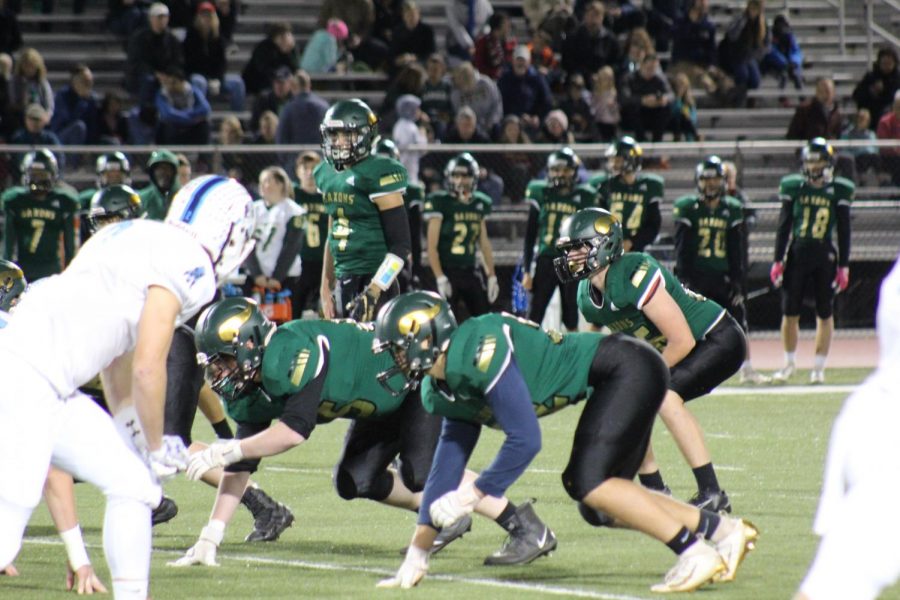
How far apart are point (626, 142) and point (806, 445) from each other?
466cm

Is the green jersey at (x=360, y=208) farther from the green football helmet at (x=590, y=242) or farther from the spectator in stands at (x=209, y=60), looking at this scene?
the spectator in stands at (x=209, y=60)

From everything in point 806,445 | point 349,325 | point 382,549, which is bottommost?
point 806,445

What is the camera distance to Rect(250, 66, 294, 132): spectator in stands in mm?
16391

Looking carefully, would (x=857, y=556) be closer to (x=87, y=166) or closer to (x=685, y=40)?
(x=87, y=166)

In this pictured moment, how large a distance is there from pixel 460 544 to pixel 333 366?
3.79ft

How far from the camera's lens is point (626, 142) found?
45.2ft

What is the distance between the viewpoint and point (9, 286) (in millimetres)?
6680

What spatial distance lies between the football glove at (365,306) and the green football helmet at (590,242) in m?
1.85

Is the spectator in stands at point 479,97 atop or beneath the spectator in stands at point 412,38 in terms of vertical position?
beneath

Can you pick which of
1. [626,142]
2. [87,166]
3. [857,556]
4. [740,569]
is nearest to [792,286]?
[626,142]

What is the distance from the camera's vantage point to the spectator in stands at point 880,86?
60.8 feet

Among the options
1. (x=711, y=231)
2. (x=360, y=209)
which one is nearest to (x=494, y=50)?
(x=711, y=231)

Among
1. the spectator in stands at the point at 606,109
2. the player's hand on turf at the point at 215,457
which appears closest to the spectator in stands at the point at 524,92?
the spectator in stands at the point at 606,109

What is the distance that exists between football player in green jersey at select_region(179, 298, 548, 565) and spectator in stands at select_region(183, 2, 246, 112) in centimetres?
1064
